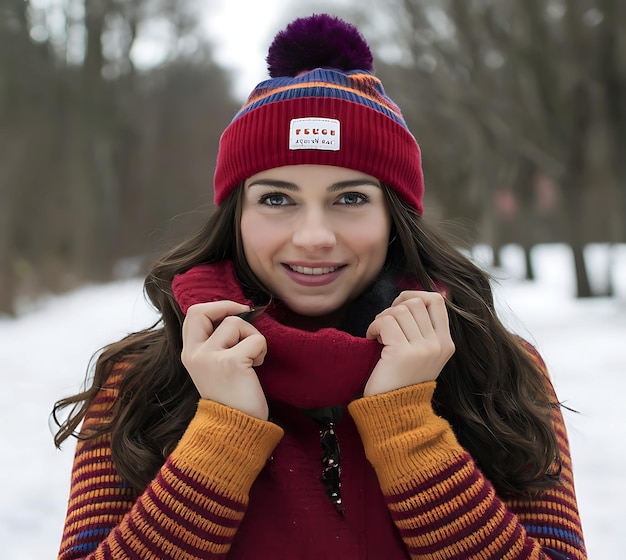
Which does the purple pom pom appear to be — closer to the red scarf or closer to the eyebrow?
the eyebrow

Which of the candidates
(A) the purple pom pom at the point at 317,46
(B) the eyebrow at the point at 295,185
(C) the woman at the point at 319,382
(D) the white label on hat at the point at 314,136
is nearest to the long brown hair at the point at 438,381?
(C) the woman at the point at 319,382

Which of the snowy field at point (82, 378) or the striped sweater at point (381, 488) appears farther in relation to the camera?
the snowy field at point (82, 378)

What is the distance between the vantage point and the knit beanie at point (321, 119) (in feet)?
5.21

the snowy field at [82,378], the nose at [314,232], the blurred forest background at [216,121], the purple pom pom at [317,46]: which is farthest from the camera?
the blurred forest background at [216,121]

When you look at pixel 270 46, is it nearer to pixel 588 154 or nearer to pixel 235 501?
pixel 235 501

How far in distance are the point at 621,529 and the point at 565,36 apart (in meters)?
8.82

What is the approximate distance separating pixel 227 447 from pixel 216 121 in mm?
27465

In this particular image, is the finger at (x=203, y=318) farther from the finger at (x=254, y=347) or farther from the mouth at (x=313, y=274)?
the mouth at (x=313, y=274)

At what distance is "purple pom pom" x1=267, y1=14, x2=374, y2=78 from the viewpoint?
1.74 meters

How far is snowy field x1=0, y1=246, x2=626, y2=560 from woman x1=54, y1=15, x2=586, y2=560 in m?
0.29

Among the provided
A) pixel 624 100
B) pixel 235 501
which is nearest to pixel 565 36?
pixel 624 100

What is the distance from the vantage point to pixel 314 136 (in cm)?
157

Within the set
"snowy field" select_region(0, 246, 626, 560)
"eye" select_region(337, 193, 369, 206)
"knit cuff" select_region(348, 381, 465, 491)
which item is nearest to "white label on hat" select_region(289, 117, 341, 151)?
"eye" select_region(337, 193, 369, 206)

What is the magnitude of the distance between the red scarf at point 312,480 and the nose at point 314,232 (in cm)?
20
